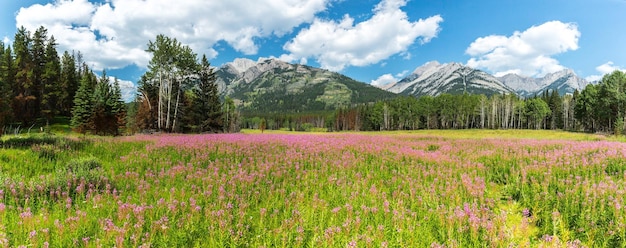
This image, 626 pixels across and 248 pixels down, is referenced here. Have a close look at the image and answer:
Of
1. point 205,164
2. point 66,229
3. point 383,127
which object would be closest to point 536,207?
point 66,229

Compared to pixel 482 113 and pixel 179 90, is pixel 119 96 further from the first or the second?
pixel 482 113

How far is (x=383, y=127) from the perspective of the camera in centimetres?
12438

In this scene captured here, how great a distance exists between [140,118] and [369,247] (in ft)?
209

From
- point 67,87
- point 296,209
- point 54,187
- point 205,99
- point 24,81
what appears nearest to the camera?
point 296,209

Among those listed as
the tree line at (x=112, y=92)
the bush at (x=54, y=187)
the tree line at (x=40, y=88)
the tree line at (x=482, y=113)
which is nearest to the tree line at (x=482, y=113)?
the tree line at (x=482, y=113)

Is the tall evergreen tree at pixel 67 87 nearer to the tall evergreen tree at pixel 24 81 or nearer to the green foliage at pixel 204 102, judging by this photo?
the tall evergreen tree at pixel 24 81

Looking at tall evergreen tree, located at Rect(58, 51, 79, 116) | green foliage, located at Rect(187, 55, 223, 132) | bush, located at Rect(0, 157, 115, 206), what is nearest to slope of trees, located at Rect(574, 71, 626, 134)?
green foliage, located at Rect(187, 55, 223, 132)

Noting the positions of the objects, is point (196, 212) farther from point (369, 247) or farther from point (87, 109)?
point (87, 109)

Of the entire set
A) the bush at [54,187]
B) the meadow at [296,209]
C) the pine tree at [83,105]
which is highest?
the pine tree at [83,105]

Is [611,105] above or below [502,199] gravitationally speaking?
Result: above

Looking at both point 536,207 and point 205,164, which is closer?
point 536,207

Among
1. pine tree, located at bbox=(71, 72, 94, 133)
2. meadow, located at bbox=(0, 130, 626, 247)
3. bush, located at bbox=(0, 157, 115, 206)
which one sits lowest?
meadow, located at bbox=(0, 130, 626, 247)

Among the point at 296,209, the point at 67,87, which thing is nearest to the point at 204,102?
the point at 67,87

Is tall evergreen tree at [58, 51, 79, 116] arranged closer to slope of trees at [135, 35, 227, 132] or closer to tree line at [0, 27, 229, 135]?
tree line at [0, 27, 229, 135]
